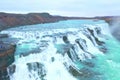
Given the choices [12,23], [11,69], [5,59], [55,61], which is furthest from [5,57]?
[12,23]

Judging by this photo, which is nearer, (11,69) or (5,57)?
(11,69)

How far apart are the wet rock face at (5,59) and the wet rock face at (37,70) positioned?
1270 millimetres

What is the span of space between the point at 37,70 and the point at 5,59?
2177 mm

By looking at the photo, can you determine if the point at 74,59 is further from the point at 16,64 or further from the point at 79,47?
the point at 16,64

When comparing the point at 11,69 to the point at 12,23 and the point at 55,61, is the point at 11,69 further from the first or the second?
the point at 12,23

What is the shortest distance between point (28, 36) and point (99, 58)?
23.3 ft

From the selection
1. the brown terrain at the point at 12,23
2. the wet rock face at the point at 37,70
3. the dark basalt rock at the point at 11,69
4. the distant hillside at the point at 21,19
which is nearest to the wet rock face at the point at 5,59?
the brown terrain at the point at 12,23

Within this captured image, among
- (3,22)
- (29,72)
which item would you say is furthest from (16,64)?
(3,22)

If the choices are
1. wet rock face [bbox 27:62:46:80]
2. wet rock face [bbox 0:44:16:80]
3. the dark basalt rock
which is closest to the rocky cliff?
wet rock face [bbox 0:44:16:80]

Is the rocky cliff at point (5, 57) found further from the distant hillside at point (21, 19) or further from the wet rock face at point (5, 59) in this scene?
the distant hillside at point (21, 19)

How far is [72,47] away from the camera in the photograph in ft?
78.5

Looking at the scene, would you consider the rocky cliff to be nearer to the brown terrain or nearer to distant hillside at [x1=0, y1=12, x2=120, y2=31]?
the brown terrain

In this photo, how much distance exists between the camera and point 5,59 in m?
18.5

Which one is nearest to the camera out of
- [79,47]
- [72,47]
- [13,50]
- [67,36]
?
[13,50]
